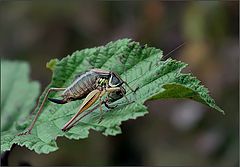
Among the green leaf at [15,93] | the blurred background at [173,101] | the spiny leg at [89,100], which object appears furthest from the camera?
the blurred background at [173,101]

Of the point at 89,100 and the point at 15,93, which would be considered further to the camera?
the point at 15,93

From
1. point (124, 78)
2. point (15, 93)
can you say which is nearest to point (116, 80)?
point (124, 78)

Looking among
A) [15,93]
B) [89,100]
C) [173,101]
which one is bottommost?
[173,101]

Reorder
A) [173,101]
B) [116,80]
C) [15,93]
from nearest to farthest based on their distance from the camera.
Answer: [116,80]
[15,93]
[173,101]

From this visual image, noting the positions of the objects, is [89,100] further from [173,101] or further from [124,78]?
[173,101]

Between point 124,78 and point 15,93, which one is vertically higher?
point 124,78

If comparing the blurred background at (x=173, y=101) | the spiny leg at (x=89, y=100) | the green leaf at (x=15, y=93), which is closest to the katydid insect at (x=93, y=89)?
the spiny leg at (x=89, y=100)

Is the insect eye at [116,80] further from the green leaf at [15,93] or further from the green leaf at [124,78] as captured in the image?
the green leaf at [15,93]
